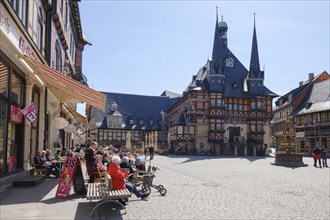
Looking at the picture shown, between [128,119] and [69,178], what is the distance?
190ft

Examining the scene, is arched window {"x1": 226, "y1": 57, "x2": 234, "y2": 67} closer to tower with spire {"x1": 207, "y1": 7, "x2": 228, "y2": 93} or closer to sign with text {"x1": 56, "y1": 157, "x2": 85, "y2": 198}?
tower with spire {"x1": 207, "y1": 7, "x2": 228, "y2": 93}

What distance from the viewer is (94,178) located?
10969 millimetres

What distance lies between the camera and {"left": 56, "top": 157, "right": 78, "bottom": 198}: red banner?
947cm

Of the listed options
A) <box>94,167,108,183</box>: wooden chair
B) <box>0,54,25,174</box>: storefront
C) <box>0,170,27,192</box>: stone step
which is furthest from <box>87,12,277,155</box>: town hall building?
<box>94,167,108,183</box>: wooden chair

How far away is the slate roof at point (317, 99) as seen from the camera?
165 ft

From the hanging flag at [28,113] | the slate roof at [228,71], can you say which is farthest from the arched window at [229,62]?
the hanging flag at [28,113]

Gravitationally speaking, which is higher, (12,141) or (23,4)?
(23,4)

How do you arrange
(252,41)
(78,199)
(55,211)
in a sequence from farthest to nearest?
(252,41), (78,199), (55,211)

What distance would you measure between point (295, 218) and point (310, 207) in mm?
1892

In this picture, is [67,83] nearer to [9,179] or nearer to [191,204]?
[9,179]

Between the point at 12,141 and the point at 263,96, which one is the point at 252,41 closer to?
the point at 263,96

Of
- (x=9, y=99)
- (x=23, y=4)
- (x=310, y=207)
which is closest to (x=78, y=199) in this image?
(x=9, y=99)

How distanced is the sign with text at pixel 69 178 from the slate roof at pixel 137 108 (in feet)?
178

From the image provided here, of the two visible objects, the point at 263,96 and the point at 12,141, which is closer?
the point at 12,141
